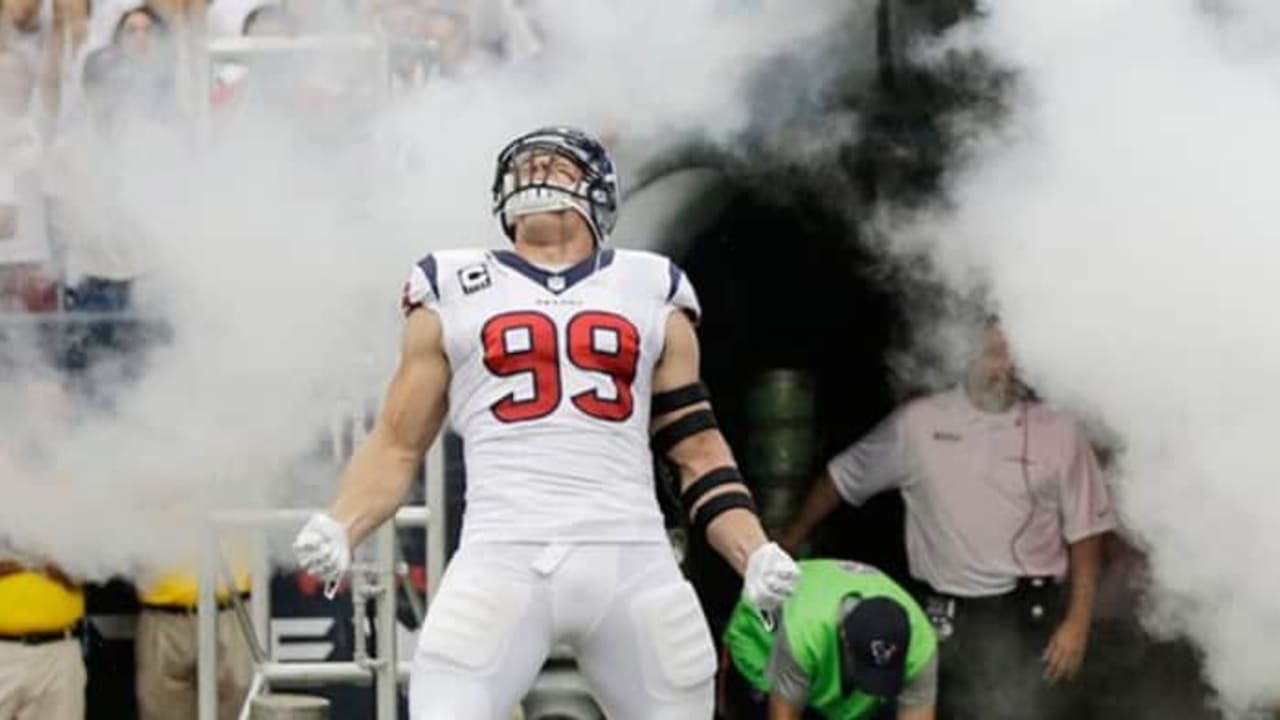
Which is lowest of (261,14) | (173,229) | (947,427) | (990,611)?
(990,611)

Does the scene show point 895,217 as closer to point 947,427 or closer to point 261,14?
point 947,427

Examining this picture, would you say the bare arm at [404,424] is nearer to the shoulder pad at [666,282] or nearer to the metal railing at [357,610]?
the shoulder pad at [666,282]

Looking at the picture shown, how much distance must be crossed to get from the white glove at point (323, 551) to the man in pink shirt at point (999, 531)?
2.87m

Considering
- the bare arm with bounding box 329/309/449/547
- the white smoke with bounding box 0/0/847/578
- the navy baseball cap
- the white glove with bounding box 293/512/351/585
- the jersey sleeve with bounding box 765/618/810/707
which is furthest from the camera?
the jersey sleeve with bounding box 765/618/810/707

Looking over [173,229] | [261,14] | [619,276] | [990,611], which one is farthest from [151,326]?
[990,611]

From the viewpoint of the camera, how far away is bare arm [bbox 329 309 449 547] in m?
6.28

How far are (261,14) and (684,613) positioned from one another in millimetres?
2396

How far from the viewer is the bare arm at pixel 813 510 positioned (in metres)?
8.96

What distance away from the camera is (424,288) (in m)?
6.32

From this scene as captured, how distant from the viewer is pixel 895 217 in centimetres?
852

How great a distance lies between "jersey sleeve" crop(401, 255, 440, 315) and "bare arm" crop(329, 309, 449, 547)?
21mm

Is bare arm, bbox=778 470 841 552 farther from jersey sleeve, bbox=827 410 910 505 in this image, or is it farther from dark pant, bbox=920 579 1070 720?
dark pant, bbox=920 579 1070 720

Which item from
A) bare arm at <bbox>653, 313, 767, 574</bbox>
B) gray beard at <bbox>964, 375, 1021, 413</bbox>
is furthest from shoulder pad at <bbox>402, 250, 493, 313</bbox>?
gray beard at <bbox>964, 375, 1021, 413</bbox>

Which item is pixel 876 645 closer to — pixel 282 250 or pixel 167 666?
pixel 282 250
